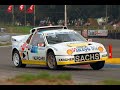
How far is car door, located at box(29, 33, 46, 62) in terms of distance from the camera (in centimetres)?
1792

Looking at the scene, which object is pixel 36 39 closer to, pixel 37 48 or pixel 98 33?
pixel 37 48

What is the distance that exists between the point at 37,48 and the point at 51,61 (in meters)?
1.10

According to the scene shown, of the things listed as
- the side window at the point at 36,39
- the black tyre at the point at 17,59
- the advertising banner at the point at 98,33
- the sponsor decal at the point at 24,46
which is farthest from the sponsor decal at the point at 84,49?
the advertising banner at the point at 98,33

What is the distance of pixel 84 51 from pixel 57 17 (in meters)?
99.0

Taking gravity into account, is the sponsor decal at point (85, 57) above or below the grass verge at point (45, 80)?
above

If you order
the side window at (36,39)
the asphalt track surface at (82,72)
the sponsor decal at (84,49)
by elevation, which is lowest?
the asphalt track surface at (82,72)

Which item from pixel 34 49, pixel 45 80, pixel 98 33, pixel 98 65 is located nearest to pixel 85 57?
pixel 98 65

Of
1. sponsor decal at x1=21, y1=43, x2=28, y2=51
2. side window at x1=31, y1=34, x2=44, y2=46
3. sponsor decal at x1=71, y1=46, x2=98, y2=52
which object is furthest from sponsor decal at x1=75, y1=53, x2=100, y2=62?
sponsor decal at x1=21, y1=43, x2=28, y2=51

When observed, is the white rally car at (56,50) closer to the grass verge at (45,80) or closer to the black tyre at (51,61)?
the black tyre at (51,61)

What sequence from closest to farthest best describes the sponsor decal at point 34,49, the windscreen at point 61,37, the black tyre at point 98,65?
the black tyre at point 98,65, the windscreen at point 61,37, the sponsor decal at point 34,49

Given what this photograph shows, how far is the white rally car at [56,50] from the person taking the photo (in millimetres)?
16812
